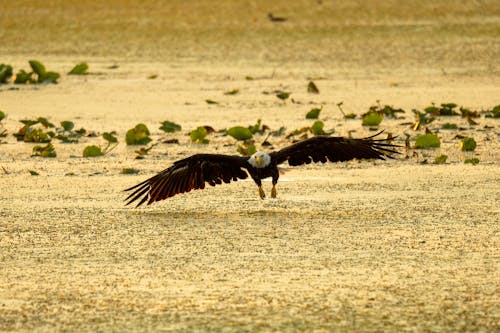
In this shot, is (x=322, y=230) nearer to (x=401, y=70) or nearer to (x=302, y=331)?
(x=302, y=331)

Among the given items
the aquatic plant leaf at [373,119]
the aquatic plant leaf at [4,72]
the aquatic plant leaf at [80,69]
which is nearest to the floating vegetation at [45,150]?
the aquatic plant leaf at [373,119]

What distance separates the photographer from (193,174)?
346 inches

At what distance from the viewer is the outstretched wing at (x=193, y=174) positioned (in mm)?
8742

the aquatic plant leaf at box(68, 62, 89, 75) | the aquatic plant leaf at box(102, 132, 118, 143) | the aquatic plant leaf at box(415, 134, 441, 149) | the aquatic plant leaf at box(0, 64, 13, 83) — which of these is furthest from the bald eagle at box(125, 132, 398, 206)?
the aquatic plant leaf at box(68, 62, 89, 75)

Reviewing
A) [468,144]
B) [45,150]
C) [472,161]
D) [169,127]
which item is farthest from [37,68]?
[472,161]

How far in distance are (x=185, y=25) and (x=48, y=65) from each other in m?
4.09

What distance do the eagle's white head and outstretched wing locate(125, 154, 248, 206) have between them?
13 cm

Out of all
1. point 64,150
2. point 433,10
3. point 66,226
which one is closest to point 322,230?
point 66,226

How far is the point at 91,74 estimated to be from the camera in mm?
18156

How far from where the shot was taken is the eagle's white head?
28.6 feet

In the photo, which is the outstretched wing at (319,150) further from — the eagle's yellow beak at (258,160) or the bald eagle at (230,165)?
the eagle's yellow beak at (258,160)

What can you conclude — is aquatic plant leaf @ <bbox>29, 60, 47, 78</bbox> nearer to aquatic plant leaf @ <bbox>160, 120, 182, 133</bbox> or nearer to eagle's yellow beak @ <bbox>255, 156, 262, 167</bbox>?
aquatic plant leaf @ <bbox>160, 120, 182, 133</bbox>

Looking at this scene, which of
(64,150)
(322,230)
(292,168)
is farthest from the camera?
(64,150)

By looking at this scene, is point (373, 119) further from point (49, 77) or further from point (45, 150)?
point (49, 77)
